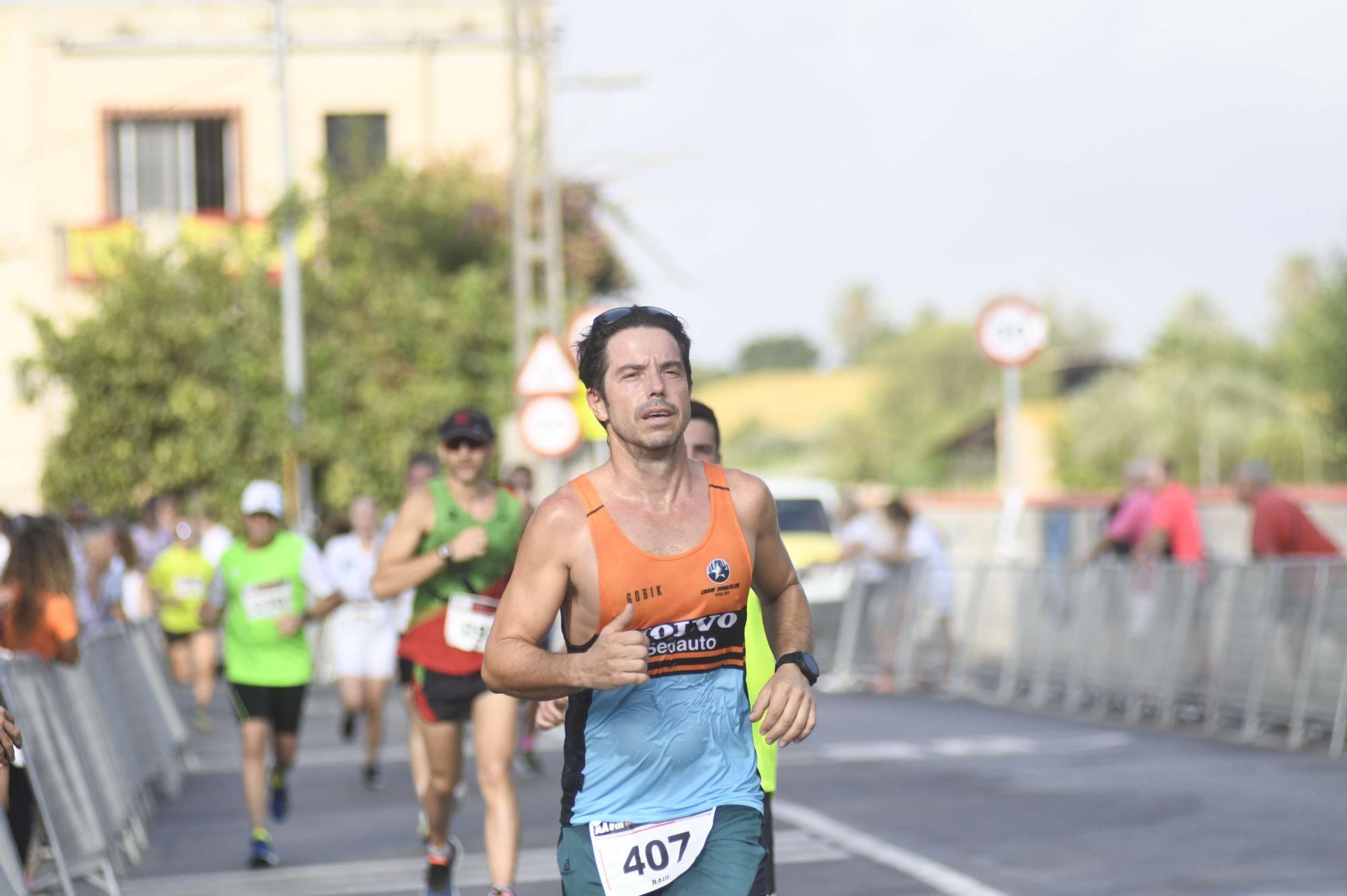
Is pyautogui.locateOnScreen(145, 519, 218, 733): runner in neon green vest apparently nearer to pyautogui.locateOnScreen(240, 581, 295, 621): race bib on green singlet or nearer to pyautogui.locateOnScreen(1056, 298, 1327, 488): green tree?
pyautogui.locateOnScreen(240, 581, 295, 621): race bib on green singlet

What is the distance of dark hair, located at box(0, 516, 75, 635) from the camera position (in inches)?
371

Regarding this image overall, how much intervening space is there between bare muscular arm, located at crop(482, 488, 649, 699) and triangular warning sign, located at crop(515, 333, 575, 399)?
564 inches

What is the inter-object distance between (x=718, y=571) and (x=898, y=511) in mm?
16583

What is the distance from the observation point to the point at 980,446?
86.7 metres

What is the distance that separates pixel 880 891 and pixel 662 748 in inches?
178

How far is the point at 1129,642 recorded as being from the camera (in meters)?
16.8

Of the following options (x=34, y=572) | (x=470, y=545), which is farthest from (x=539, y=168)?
(x=470, y=545)

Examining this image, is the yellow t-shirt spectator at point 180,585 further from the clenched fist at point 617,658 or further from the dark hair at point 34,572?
the clenched fist at point 617,658

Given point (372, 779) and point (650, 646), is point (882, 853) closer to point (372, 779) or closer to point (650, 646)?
point (372, 779)

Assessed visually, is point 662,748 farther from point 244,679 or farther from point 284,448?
point 284,448

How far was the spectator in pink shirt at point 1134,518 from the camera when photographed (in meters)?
18.0

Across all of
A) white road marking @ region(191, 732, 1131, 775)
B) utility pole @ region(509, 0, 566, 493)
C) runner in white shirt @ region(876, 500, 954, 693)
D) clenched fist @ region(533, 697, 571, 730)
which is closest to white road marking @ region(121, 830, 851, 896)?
white road marking @ region(191, 732, 1131, 775)

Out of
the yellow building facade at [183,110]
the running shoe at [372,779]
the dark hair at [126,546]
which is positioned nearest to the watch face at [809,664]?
the running shoe at [372,779]

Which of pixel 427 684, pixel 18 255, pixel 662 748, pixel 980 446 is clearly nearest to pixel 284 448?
pixel 18 255
